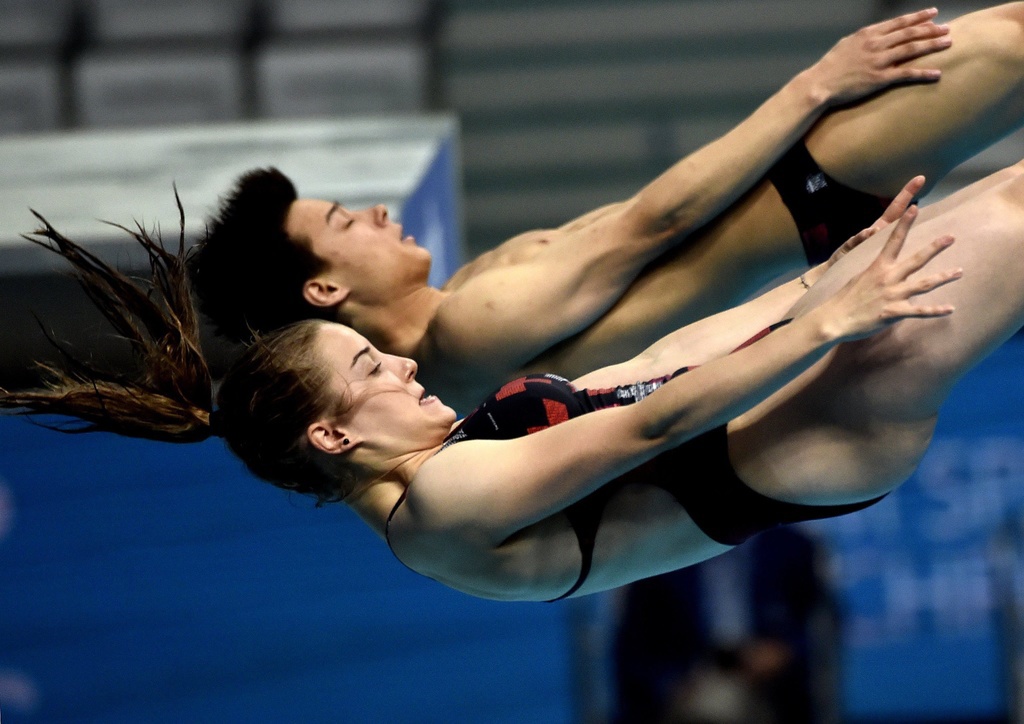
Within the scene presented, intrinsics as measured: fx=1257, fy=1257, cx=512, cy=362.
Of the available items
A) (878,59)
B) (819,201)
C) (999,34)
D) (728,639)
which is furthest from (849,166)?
(728,639)

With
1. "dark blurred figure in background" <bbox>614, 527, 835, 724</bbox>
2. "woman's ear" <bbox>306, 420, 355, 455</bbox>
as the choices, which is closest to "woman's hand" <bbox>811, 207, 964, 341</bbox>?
"woman's ear" <bbox>306, 420, 355, 455</bbox>

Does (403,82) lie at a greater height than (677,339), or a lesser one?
lesser

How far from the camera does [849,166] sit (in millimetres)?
2129

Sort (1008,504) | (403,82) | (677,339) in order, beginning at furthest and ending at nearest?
(403,82) → (1008,504) → (677,339)

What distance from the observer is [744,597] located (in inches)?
123

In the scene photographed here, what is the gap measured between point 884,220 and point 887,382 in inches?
10.1

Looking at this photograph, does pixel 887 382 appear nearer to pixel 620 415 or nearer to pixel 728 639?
pixel 620 415

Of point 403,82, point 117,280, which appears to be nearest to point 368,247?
point 117,280

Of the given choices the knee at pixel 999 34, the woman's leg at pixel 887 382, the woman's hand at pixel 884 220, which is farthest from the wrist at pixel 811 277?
the knee at pixel 999 34

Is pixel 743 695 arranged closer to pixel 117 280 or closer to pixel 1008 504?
pixel 1008 504

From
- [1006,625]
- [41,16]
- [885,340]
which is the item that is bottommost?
[1006,625]

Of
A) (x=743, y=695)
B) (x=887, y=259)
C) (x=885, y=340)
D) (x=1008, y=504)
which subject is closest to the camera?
(x=887, y=259)

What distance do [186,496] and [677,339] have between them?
155cm

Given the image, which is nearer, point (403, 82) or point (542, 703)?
point (542, 703)
